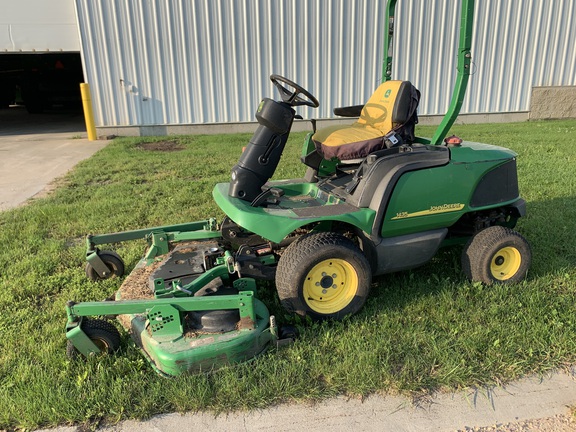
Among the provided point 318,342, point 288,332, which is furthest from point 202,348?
point 318,342

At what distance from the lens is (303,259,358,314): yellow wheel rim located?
2648 millimetres

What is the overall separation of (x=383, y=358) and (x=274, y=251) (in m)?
1.03

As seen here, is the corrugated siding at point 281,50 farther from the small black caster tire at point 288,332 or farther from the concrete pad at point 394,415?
the concrete pad at point 394,415

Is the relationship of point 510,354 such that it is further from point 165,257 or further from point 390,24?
point 390,24

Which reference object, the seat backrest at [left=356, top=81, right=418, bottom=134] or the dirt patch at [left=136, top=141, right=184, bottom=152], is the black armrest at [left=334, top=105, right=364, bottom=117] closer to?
the seat backrest at [left=356, top=81, right=418, bottom=134]

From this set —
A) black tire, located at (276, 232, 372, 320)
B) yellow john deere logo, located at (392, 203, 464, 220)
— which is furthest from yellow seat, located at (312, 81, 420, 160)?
black tire, located at (276, 232, 372, 320)

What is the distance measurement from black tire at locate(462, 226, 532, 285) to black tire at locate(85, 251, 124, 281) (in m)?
2.49

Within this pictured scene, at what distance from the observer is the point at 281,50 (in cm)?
1017

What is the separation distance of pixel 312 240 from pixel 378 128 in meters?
1.23

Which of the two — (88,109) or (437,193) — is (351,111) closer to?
(437,193)

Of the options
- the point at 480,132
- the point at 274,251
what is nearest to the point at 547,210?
the point at 274,251

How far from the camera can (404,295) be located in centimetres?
301

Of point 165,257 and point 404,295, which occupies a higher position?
point 165,257

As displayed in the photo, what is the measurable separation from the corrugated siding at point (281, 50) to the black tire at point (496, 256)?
807 centimetres
